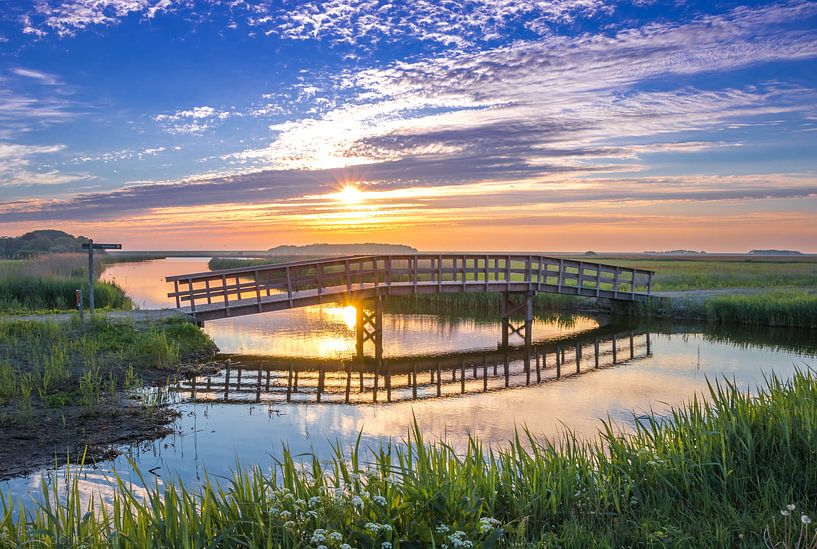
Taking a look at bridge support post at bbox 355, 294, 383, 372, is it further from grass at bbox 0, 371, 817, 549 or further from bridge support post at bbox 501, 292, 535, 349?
grass at bbox 0, 371, 817, 549

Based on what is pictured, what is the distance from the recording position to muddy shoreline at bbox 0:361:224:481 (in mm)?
9453

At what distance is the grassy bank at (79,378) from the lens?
10352mm

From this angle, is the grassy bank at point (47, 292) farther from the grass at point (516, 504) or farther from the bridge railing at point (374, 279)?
the grass at point (516, 504)

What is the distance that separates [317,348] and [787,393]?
16485 millimetres

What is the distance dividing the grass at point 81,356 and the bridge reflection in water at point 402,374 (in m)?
1.43

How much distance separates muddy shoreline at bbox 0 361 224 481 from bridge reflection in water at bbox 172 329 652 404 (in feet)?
7.26

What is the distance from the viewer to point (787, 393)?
835cm

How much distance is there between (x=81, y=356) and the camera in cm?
1552

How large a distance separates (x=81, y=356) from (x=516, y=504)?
44.5ft

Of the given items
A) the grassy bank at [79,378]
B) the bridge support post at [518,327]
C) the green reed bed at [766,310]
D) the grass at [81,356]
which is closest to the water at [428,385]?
the bridge support post at [518,327]

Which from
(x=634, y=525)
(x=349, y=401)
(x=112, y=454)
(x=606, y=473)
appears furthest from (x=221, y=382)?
(x=634, y=525)

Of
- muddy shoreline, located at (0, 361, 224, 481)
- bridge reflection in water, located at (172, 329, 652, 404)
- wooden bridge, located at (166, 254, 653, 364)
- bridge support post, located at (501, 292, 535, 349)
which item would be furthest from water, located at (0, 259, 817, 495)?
wooden bridge, located at (166, 254, 653, 364)

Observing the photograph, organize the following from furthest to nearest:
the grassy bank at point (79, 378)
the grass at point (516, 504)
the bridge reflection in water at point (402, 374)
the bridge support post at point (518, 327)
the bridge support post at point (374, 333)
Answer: the bridge support post at point (518, 327)
the bridge support post at point (374, 333)
the bridge reflection in water at point (402, 374)
the grassy bank at point (79, 378)
the grass at point (516, 504)

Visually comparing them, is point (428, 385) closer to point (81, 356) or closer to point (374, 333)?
point (374, 333)
